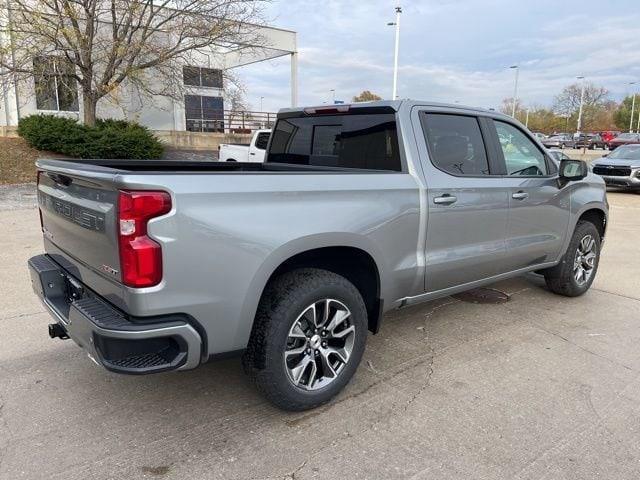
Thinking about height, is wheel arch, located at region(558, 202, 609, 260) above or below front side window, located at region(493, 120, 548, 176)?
below

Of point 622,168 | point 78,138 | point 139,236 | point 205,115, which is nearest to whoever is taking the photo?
point 139,236

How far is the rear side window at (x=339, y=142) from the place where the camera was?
3674 mm

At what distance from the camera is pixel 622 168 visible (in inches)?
615

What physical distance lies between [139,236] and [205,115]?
87.0 ft

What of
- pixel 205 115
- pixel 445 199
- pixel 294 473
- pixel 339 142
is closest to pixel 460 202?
pixel 445 199

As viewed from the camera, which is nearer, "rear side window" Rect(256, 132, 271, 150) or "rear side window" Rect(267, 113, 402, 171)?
"rear side window" Rect(267, 113, 402, 171)

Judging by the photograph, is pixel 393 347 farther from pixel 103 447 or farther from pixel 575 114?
pixel 575 114

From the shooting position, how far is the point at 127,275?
7.77ft

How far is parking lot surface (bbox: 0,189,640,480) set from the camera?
8.61 ft

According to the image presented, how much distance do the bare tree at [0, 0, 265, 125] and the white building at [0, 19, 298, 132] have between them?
35 cm

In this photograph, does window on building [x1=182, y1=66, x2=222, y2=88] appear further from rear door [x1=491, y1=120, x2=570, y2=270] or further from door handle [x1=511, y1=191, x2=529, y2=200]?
door handle [x1=511, y1=191, x2=529, y2=200]

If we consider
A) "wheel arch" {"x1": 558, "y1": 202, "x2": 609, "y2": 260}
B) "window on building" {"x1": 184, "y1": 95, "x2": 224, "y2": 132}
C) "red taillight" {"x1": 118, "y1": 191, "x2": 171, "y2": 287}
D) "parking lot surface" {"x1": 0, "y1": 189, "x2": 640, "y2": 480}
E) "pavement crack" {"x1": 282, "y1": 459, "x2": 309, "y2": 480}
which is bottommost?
"pavement crack" {"x1": 282, "y1": 459, "x2": 309, "y2": 480}

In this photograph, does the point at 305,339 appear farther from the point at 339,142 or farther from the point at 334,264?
the point at 339,142

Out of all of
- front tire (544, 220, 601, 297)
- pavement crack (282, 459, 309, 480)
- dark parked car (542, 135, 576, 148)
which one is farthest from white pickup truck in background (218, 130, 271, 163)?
dark parked car (542, 135, 576, 148)
